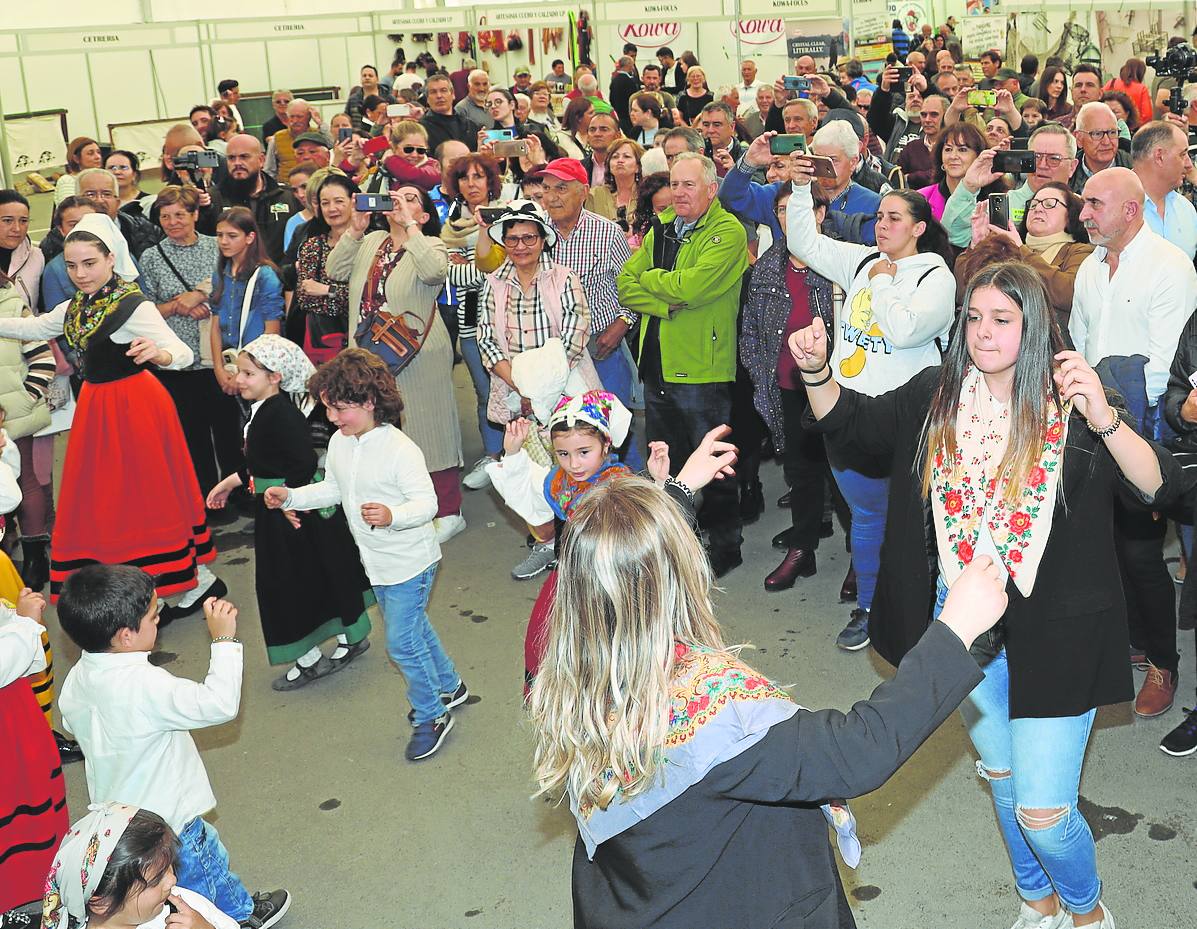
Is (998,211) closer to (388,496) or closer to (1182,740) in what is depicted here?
(1182,740)

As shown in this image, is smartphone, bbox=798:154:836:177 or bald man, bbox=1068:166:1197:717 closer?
bald man, bbox=1068:166:1197:717

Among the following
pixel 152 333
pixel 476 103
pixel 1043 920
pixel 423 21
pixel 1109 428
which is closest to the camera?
pixel 1109 428

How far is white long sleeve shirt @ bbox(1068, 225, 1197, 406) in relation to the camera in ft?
14.4

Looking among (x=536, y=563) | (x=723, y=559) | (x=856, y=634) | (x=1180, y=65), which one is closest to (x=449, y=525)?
(x=536, y=563)

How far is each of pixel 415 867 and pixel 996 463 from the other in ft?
7.18

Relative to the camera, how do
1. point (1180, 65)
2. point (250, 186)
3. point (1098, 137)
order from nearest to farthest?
point (1098, 137) → point (1180, 65) → point (250, 186)

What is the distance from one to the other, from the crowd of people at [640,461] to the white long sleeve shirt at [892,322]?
17mm

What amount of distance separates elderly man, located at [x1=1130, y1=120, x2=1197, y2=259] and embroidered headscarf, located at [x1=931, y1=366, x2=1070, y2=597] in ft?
9.84

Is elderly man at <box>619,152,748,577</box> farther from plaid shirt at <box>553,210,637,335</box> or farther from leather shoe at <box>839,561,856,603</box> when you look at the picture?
leather shoe at <box>839,561,856,603</box>

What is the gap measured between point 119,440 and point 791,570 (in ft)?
9.95

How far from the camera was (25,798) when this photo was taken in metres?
3.55

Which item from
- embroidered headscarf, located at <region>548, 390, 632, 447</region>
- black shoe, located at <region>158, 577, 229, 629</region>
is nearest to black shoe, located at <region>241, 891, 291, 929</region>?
embroidered headscarf, located at <region>548, 390, 632, 447</region>

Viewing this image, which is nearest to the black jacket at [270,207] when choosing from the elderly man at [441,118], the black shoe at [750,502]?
the elderly man at [441,118]

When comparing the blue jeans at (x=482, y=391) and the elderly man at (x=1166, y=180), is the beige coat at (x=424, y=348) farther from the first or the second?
the elderly man at (x=1166, y=180)
